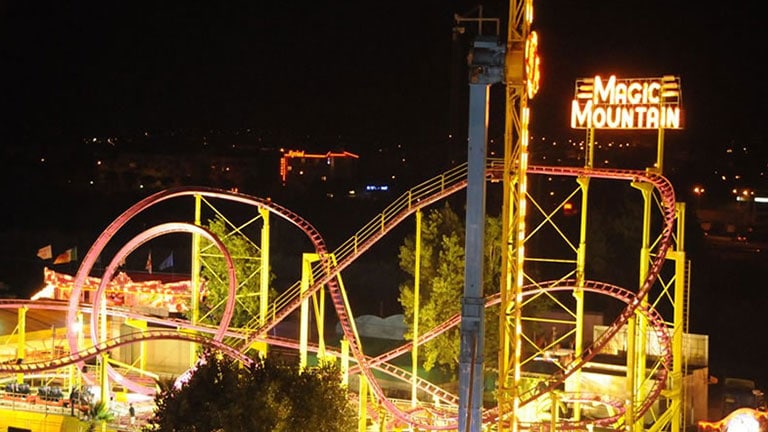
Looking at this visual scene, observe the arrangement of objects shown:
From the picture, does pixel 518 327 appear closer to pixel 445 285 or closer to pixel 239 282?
pixel 445 285

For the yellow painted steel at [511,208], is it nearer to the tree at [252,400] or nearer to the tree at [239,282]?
the tree at [252,400]

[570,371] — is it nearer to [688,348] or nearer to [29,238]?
[688,348]

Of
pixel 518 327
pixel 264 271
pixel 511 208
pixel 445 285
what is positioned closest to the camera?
pixel 518 327

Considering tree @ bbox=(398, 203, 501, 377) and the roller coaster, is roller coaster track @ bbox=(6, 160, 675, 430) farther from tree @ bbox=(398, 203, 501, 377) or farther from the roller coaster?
tree @ bbox=(398, 203, 501, 377)

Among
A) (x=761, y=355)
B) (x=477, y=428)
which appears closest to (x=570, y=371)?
(x=477, y=428)

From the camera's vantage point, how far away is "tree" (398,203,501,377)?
104 ft

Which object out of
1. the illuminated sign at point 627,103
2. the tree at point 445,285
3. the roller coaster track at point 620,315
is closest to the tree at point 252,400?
the roller coaster track at point 620,315

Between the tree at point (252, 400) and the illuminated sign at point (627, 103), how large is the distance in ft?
33.7

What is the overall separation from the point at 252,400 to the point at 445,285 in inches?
671

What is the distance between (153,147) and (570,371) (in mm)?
87013

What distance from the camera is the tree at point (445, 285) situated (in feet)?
104

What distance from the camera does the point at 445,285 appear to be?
32.7 meters

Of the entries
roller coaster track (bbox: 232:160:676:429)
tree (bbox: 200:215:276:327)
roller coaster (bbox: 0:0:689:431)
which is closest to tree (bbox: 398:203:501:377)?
roller coaster (bbox: 0:0:689:431)

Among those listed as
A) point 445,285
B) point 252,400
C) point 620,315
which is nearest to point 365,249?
point 620,315
